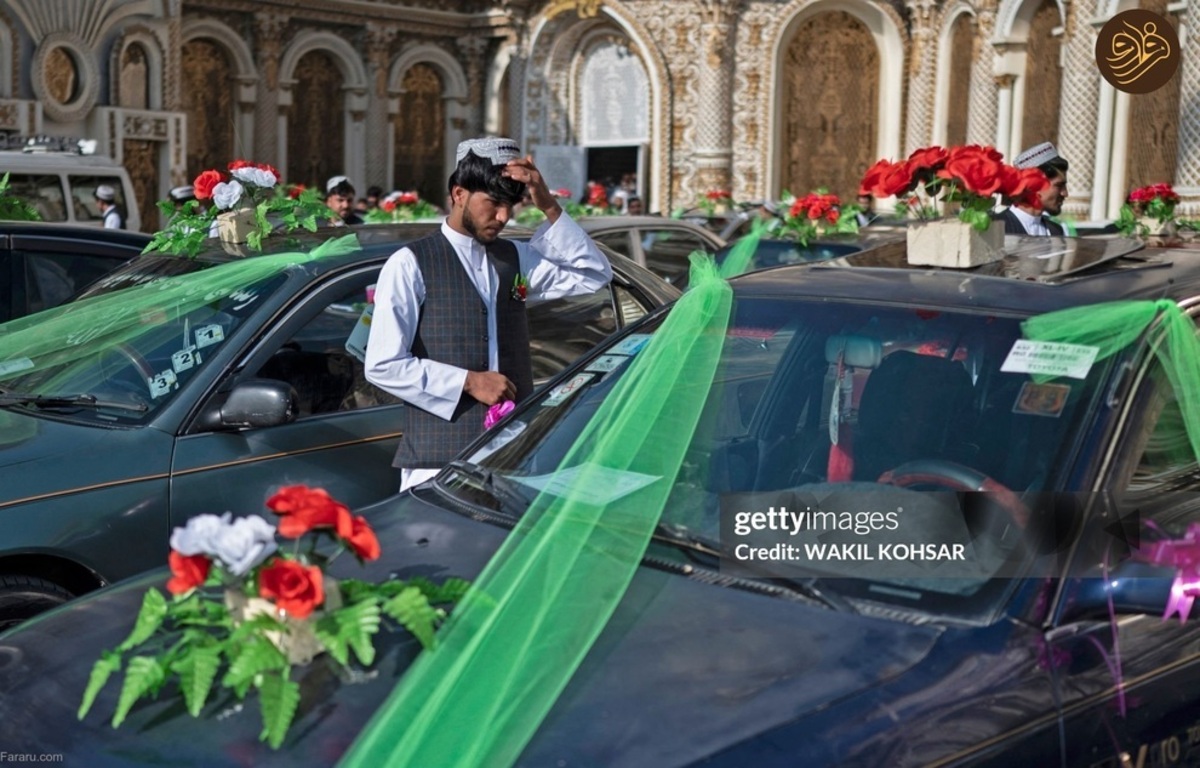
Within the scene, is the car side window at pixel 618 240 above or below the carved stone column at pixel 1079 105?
below

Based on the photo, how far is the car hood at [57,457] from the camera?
4051 mm

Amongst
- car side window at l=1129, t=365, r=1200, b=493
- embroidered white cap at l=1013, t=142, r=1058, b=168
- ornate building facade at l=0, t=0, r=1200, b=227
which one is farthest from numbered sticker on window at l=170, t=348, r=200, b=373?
ornate building facade at l=0, t=0, r=1200, b=227

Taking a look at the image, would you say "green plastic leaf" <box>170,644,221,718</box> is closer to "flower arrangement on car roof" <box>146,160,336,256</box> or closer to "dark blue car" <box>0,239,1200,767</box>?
"dark blue car" <box>0,239,1200,767</box>

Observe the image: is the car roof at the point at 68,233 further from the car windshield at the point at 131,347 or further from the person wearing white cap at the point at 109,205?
the person wearing white cap at the point at 109,205

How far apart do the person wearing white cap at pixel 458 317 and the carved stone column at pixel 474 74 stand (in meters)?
22.7

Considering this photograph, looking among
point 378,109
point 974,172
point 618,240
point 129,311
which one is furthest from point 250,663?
point 378,109

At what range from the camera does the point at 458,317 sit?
14.1ft

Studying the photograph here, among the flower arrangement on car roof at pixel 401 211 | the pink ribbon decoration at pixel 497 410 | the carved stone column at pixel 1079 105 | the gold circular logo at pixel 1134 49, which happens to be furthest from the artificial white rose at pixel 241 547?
the carved stone column at pixel 1079 105

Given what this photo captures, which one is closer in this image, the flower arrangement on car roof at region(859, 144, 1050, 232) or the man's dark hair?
the flower arrangement on car roof at region(859, 144, 1050, 232)

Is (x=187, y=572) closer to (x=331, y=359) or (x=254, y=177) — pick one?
(x=331, y=359)

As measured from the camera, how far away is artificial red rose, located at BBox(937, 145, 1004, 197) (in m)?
3.60

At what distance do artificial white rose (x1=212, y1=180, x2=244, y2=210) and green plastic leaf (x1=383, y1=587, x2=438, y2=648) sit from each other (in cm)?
307

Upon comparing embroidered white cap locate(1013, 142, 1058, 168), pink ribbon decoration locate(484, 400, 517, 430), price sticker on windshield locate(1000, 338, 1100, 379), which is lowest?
pink ribbon decoration locate(484, 400, 517, 430)

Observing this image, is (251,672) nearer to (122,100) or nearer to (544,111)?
(122,100)
